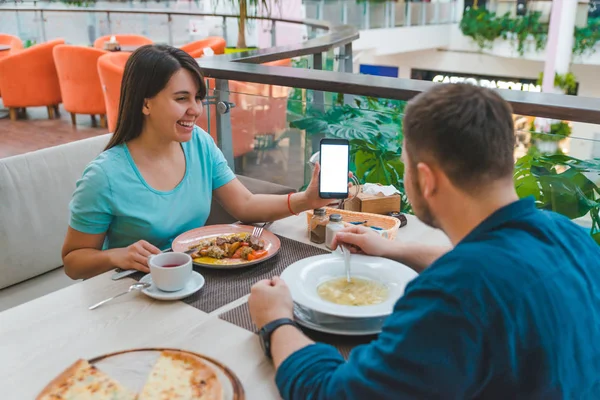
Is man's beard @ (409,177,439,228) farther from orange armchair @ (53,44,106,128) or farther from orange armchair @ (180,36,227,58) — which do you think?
orange armchair @ (180,36,227,58)

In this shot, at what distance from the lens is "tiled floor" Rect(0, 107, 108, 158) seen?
588cm

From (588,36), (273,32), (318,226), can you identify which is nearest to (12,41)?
(273,32)

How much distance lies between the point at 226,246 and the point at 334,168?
1.25 ft

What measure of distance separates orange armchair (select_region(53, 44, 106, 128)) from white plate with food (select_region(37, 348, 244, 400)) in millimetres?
5687

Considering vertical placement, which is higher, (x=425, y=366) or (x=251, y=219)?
(x=425, y=366)

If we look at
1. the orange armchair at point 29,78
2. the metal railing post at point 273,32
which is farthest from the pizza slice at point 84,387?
the metal railing post at point 273,32

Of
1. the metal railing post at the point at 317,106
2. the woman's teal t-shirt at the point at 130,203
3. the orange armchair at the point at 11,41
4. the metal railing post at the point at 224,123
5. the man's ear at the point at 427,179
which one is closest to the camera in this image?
the man's ear at the point at 427,179

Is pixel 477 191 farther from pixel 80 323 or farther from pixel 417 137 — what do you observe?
pixel 80 323

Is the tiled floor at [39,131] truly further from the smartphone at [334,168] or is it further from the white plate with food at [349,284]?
the white plate with food at [349,284]

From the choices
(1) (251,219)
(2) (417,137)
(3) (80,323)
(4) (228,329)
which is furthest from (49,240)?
(2) (417,137)

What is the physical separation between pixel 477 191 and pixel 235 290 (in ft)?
2.31

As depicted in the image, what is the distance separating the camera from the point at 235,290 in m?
1.44

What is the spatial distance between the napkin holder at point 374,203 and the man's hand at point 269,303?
2.23 ft

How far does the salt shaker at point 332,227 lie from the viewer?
1.64 meters
